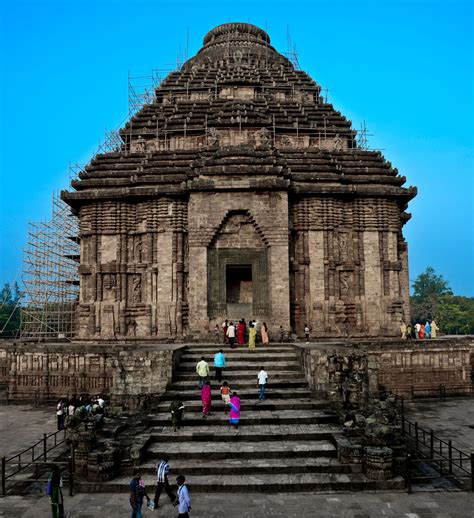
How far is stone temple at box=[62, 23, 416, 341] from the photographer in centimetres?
2184

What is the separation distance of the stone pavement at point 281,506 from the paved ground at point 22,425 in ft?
12.3

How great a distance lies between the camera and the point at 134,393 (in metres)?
13.5

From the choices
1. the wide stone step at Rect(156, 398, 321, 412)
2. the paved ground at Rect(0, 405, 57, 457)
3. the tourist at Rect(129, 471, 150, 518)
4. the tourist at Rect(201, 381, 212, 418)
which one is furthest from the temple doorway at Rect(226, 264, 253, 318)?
the tourist at Rect(129, 471, 150, 518)

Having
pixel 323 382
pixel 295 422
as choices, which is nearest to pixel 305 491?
pixel 295 422

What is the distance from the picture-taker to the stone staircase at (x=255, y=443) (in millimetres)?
9391

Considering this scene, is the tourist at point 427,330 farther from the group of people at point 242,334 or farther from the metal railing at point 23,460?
the metal railing at point 23,460

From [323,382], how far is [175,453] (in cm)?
488

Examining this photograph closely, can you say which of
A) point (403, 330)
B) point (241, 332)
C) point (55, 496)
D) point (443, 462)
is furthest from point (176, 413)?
point (403, 330)

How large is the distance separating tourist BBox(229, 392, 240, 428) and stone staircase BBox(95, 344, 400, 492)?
0.59 feet

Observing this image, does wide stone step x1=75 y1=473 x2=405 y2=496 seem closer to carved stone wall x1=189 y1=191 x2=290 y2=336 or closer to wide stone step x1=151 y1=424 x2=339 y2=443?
wide stone step x1=151 y1=424 x2=339 y2=443

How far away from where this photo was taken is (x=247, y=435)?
11102 millimetres

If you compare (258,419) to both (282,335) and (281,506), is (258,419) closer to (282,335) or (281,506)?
(281,506)

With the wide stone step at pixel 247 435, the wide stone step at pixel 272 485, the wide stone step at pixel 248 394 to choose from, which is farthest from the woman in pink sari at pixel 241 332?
the wide stone step at pixel 272 485

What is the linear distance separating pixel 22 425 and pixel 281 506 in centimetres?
967
